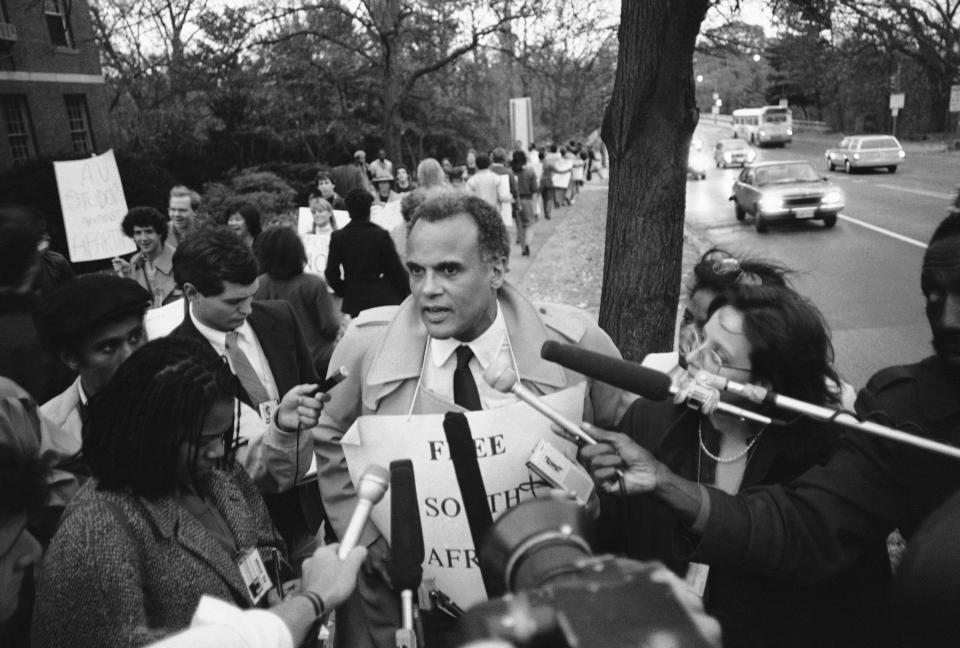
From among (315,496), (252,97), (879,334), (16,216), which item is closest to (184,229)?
(16,216)

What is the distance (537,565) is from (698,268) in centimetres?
216

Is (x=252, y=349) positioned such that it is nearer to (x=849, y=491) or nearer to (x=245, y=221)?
(x=849, y=491)

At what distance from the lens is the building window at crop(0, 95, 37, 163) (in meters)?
17.3

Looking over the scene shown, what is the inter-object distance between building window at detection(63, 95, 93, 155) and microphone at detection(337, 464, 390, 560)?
22.1 meters

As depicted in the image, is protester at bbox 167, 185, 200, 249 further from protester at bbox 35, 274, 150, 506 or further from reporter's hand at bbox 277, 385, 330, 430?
reporter's hand at bbox 277, 385, 330, 430

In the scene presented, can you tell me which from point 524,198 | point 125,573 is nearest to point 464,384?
point 125,573

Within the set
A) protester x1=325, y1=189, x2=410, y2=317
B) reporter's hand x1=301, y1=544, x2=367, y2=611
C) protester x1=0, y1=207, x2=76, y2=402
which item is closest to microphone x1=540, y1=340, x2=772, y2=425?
reporter's hand x1=301, y1=544, x2=367, y2=611

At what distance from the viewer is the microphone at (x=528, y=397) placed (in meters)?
1.46

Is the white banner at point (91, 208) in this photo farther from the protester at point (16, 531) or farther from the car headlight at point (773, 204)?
the car headlight at point (773, 204)

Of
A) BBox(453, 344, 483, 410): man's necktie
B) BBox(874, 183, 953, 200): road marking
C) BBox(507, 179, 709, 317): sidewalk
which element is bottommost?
BBox(874, 183, 953, 200): road marking

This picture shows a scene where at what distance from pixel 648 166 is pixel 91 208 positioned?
590 centimetres

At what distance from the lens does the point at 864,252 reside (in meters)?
12.5

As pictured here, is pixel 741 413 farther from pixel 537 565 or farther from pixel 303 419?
pixel 303 419

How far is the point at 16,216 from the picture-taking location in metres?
2.87
